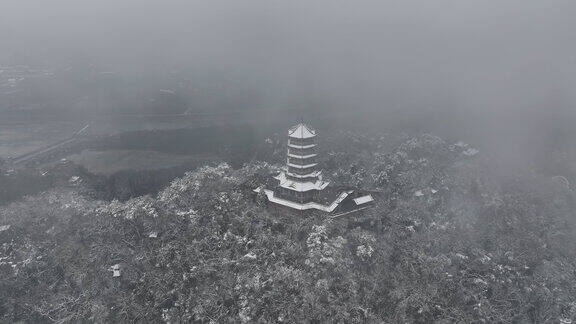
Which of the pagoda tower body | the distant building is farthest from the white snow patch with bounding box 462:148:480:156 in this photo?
the pagoda tower body

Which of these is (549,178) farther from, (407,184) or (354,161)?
(354,161)

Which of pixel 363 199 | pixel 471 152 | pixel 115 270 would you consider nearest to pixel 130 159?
pixel 115 270

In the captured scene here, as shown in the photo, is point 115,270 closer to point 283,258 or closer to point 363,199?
point 283,258

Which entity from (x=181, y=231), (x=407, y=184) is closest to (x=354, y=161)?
(x=407, y=184)

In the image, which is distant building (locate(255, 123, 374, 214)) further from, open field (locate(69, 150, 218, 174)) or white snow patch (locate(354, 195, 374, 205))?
open field (locate(69, 150, 218, 174))

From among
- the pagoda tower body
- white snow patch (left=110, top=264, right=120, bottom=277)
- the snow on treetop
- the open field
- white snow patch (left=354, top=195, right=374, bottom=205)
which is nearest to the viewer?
white snow patch (left=110, top=264, right=120, bottom=277)

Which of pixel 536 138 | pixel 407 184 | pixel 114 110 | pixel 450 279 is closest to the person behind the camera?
pixel 450 279

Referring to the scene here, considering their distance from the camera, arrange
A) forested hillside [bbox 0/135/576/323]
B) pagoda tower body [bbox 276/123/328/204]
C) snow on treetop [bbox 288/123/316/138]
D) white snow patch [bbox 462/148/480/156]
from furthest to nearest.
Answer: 1. white snow patch [bbox 462/148/480/156]
2. pagoda tower body [bbox 276/123/328/204]
3. snow on treetop [bbox 288/123/316/138]
4. forested hillside [bbox 0/135/576/323]
